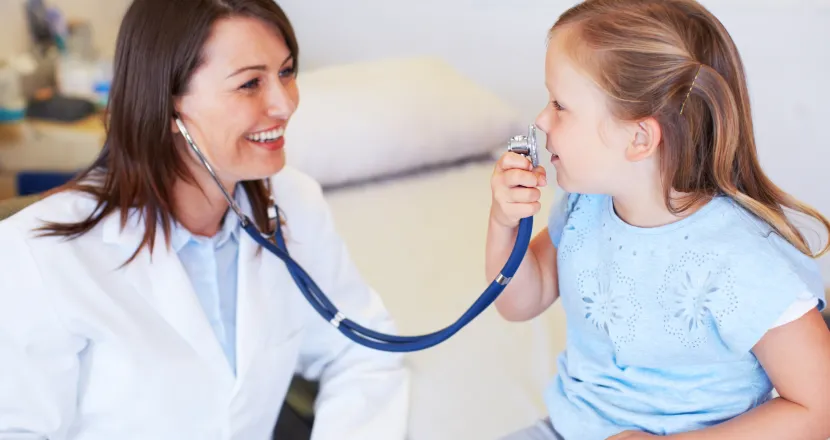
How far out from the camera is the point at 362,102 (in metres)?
2.08

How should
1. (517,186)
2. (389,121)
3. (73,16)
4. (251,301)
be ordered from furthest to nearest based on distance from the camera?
(73,16) < (389,121) < (251,301) < (517,186)

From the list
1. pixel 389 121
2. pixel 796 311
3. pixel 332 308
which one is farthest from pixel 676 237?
pixel 389 121

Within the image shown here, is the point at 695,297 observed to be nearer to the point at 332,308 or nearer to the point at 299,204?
the point at 332,308

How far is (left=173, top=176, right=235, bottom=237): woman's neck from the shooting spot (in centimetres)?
122

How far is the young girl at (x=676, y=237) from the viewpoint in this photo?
0.92 m

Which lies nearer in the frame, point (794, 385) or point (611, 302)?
point (794, 385)

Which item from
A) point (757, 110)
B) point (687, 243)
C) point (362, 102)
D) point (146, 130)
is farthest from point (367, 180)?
point (687, 243)

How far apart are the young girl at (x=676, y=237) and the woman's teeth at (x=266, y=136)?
345mm

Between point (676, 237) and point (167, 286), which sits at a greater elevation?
Answer: point (676, 237)

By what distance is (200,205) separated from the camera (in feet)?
4.08

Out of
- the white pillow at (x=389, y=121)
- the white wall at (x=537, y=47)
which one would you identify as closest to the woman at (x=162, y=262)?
the white pillow at (x=389, y=121)

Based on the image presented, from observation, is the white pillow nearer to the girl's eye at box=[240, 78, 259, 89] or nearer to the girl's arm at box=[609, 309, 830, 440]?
the girl's eye at box=[240, 78, 259, 89]

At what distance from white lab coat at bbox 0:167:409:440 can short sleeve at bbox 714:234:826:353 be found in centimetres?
57

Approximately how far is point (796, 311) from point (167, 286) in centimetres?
77
